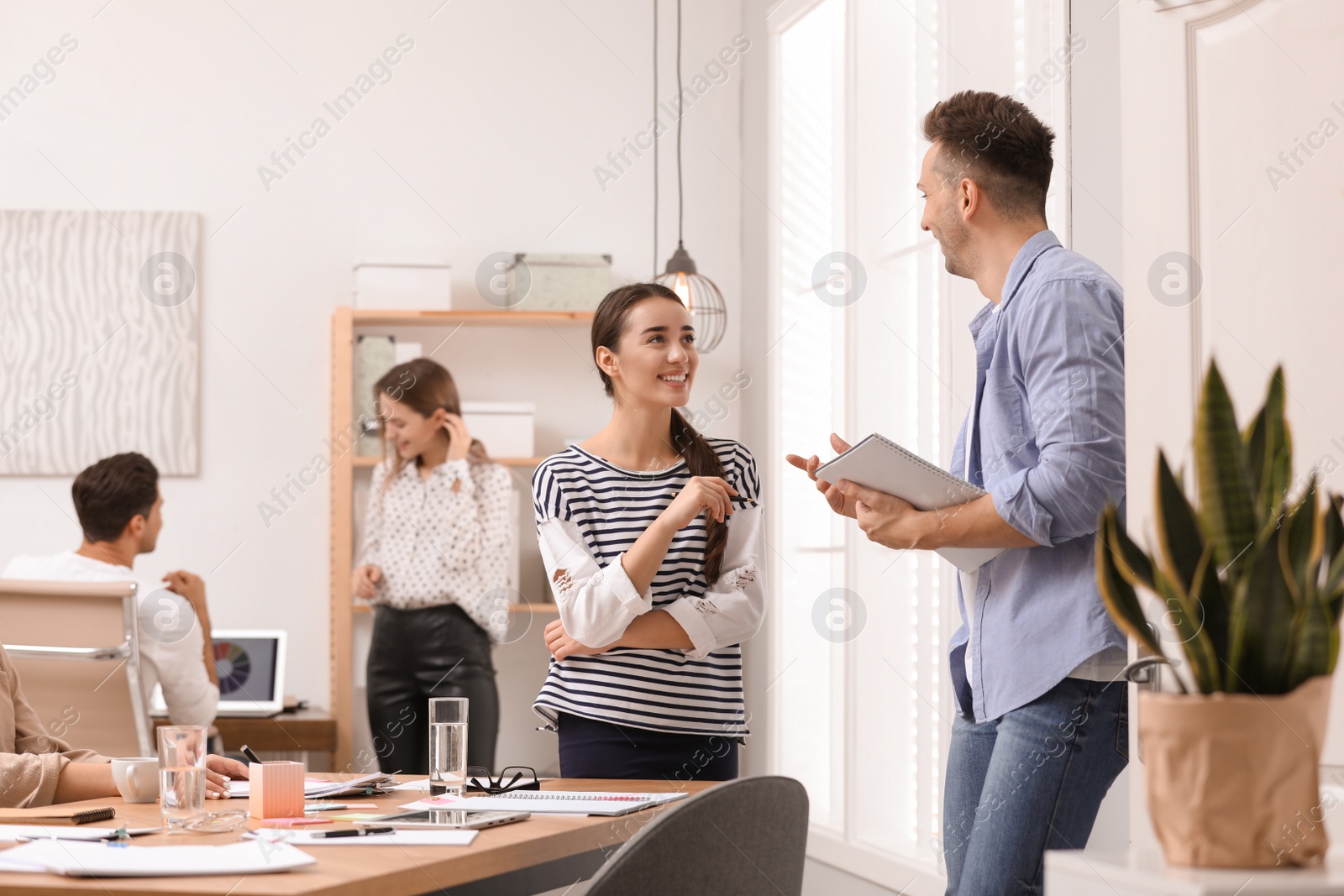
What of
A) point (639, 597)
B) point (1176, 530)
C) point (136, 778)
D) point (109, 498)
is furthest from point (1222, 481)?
point (109, 498)

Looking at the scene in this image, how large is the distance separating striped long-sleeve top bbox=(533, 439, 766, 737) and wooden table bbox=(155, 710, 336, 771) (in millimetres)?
2032

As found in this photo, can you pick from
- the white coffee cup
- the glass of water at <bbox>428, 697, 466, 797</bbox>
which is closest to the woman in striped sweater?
the glass of water at <bbox>428, 697, 466, 797</bbox>

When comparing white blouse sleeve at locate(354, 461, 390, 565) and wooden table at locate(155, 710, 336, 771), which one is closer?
wooden table at locate(155, 710, 336, 771)

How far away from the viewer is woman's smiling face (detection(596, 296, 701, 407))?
2.10 m

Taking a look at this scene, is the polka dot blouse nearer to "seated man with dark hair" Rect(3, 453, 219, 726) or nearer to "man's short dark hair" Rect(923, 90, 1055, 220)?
"seated man with dark hair" Rect(3, 453, 219, 726)

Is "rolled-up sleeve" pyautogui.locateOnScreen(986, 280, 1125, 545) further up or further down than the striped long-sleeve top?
further up

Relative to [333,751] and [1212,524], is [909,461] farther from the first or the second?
[333,751]

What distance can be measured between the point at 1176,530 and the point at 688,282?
3175mm

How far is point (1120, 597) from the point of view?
89 cm

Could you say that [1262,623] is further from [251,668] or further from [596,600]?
[251,668]

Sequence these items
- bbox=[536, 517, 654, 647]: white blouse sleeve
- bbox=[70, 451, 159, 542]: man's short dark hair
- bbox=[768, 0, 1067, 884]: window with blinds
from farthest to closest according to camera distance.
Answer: bbox=[70, 451, 159, 542]: man's short dark hair < bbox=[768, 0, 1067, 884]: window with blinds < bbox=[536, 517, 654, 647]: white blouse sleeve

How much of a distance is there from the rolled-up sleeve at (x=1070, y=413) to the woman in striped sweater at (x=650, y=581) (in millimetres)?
534

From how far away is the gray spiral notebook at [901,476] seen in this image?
1.54m

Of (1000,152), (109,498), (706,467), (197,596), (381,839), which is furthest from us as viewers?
(197,596)
